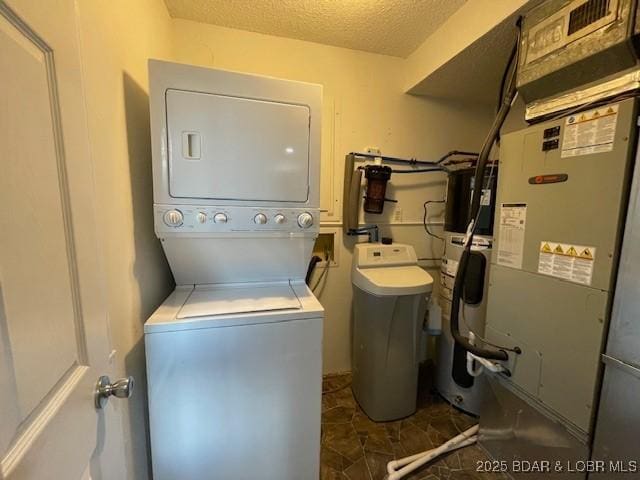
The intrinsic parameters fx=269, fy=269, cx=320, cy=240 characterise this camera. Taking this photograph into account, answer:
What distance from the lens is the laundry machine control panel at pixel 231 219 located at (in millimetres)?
1112

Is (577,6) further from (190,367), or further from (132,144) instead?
(190,367)

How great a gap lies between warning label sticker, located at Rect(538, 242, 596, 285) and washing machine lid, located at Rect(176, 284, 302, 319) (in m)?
1.08

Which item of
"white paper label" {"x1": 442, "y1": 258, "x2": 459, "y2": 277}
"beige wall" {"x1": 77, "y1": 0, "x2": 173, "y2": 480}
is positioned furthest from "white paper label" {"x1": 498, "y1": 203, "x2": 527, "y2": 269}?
"beige wall" {"x1": 77, "y1": 0, "x2": 173, "y2": 480}

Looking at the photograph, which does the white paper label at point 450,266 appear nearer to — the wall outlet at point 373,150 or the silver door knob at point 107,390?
the wall outlet at point 373,150

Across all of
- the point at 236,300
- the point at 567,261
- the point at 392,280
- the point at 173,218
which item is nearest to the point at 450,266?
the point at 392,280

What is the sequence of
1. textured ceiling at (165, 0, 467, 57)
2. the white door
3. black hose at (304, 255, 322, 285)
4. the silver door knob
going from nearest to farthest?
1. the white door
2. the silver door knob
3. textured ceiling at (165, 0, 467, 57)
4. black hose at (304, 255, 322, 285)

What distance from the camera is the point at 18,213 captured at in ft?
1.30

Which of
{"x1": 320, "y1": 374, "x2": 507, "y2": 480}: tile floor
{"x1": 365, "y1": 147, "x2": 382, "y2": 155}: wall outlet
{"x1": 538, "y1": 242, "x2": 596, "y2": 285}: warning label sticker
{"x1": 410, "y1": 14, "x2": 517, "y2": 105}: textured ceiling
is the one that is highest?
{"x1": 410, "y1": 14, "x2": 517, "y2": 105}: textured ceiling

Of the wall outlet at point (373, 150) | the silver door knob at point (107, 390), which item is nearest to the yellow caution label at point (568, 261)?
the wall outlet at point (373, 150)

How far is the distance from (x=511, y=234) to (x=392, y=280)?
2.19 feet

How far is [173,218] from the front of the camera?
1.11 meters

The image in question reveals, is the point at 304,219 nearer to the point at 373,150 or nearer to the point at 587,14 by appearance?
the point at 373,150

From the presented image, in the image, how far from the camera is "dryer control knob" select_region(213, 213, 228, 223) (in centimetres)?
116

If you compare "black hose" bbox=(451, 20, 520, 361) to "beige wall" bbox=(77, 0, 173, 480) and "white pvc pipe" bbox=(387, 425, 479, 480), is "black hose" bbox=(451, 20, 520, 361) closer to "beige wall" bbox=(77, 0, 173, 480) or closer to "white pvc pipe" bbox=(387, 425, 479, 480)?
"white pvc pipe" bbox=(387, 425, 479, 480)
